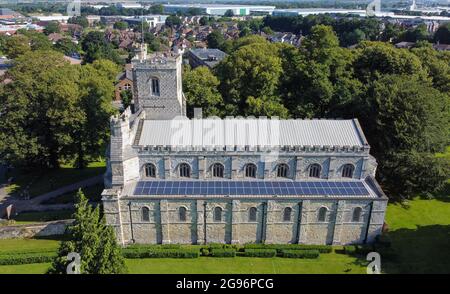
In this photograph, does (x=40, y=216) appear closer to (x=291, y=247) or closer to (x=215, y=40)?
(x=291, y=247)

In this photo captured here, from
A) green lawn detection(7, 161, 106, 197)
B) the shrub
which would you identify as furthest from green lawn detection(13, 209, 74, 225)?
the shrub

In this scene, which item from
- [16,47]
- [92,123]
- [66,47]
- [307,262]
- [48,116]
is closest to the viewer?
[307,262]

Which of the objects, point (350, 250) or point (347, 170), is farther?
point (347, 170)

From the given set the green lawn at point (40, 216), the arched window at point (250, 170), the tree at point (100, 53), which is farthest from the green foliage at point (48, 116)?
the tree at point (100, 53)

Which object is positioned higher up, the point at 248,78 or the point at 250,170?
the point at 248,78

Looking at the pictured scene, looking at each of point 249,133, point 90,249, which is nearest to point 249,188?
point 249,133

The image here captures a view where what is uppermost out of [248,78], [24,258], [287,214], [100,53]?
[248,78]
